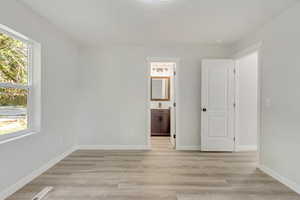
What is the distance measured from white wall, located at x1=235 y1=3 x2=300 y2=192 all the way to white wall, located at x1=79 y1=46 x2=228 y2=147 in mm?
1559

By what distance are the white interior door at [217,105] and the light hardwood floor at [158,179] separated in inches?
15.4

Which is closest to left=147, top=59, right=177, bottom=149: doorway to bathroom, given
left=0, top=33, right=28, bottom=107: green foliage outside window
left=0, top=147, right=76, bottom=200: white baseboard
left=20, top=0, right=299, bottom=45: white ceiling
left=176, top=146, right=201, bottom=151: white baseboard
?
left=176, top=146, right=201, bottom=151: white baseboard

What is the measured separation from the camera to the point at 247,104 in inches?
181

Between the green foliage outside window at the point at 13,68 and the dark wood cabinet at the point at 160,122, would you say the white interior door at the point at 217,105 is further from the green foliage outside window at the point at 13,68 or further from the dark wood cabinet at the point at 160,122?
the green foliage outside window at the point at 13,68

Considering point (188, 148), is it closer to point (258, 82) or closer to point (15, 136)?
point (258, 82)

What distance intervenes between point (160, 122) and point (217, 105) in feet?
7.97

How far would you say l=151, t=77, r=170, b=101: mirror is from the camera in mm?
6840

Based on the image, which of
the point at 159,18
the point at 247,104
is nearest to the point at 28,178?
the point at 159,18

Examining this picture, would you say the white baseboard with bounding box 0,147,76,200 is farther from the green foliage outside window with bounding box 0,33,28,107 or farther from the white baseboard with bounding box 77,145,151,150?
the green foliage outside window with bounding box 0,33,28,107

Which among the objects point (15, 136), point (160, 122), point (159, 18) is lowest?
point (160, 122)

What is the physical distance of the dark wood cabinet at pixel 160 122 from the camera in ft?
21.3

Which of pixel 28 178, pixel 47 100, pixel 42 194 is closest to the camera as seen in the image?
pixel 42 194

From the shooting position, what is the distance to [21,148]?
261cm

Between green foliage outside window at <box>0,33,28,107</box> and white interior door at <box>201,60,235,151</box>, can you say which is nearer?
green foliage outside window at <box>0,33,28,107</box>
